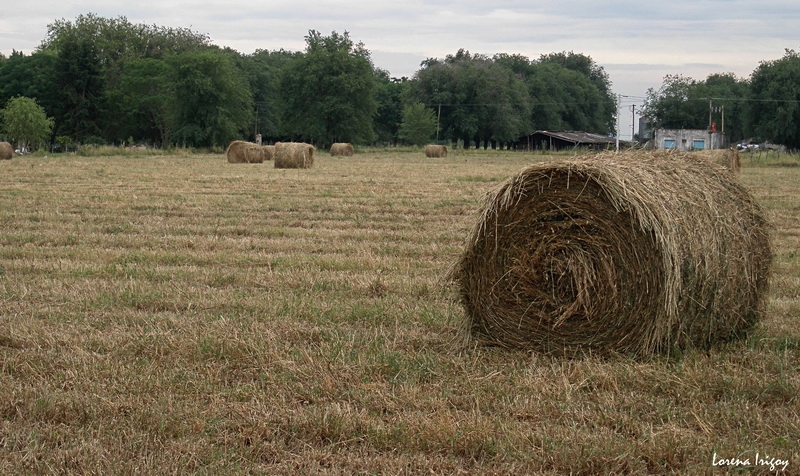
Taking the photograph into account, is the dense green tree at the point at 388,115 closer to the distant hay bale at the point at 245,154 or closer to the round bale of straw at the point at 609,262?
the distant hay bale at the point at 245,154

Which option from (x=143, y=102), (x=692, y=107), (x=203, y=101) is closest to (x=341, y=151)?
(x=203, y=101)

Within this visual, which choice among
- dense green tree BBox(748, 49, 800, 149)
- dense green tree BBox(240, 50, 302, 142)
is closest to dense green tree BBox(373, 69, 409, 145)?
dense green tree BBox(240, 50, 302, 142)

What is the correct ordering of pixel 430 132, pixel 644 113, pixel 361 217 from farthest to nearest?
pixel 644 113 < pixel 430 132 < pixel 361 217

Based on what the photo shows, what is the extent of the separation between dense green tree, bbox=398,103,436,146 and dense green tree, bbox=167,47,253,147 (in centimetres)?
2243

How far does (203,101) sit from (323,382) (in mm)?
68320

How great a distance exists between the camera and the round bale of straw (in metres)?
6.43

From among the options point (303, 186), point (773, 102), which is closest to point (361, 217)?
point (303, 186)

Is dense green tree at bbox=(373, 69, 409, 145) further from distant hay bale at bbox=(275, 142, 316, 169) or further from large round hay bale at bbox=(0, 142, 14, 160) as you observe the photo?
distant hay bale at bbox=(275, 142, 316, 169)

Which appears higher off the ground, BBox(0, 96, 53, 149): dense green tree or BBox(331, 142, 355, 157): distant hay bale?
BBox(0, 96, 53, 149): dense green tree

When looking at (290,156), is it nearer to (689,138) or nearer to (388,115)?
(689,138)

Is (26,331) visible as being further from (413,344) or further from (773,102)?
(773,102)

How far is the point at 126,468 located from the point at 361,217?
35.6 ft

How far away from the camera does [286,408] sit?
523 centimetres

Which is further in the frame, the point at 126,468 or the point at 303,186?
the point at 303,186
